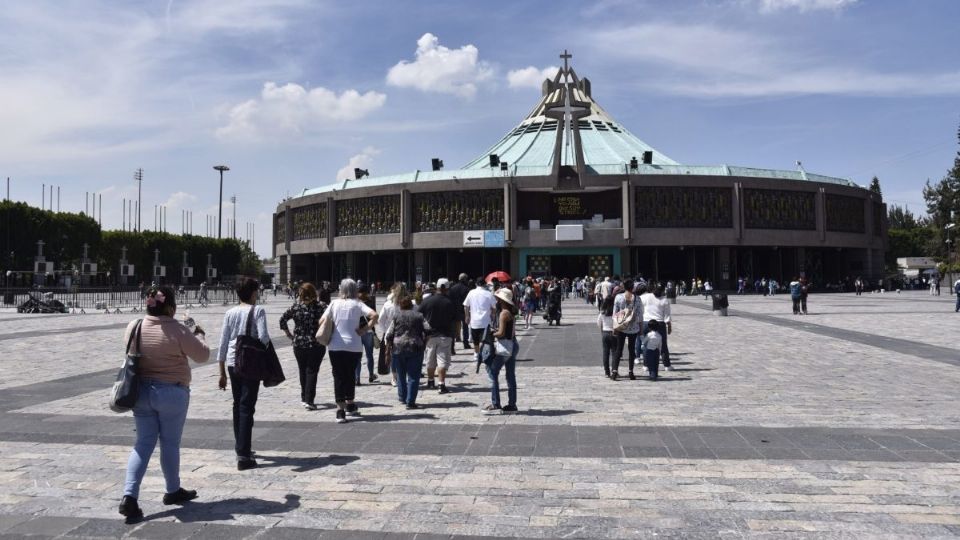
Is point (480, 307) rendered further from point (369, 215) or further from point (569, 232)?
point (369, 215)

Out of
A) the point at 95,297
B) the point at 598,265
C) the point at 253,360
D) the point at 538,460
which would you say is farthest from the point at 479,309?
the point at 598,265

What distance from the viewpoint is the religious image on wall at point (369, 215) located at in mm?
56219

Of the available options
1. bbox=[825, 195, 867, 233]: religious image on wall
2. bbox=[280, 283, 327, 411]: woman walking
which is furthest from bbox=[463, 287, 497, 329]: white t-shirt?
bbox=[825, 195, 867, 233]: religious image on wall

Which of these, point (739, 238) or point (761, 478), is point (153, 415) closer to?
point (761, 478)

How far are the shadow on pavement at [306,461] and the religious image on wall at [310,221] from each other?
5565 centimetres

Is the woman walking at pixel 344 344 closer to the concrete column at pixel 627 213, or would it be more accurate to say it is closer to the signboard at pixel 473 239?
the signboard at pixel 473 239

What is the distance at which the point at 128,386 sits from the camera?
4594 millimetres

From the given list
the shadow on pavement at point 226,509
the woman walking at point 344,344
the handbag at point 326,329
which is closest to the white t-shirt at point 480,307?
the woman walking at point 344,344

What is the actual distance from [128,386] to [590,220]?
52827mm

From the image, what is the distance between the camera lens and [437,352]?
33.5ft

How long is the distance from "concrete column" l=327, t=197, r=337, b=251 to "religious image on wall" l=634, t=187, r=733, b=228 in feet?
85.9

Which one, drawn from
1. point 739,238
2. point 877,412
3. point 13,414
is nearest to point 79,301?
point 13,414

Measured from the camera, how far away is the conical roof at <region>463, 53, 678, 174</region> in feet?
176

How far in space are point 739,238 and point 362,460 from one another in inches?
2056
